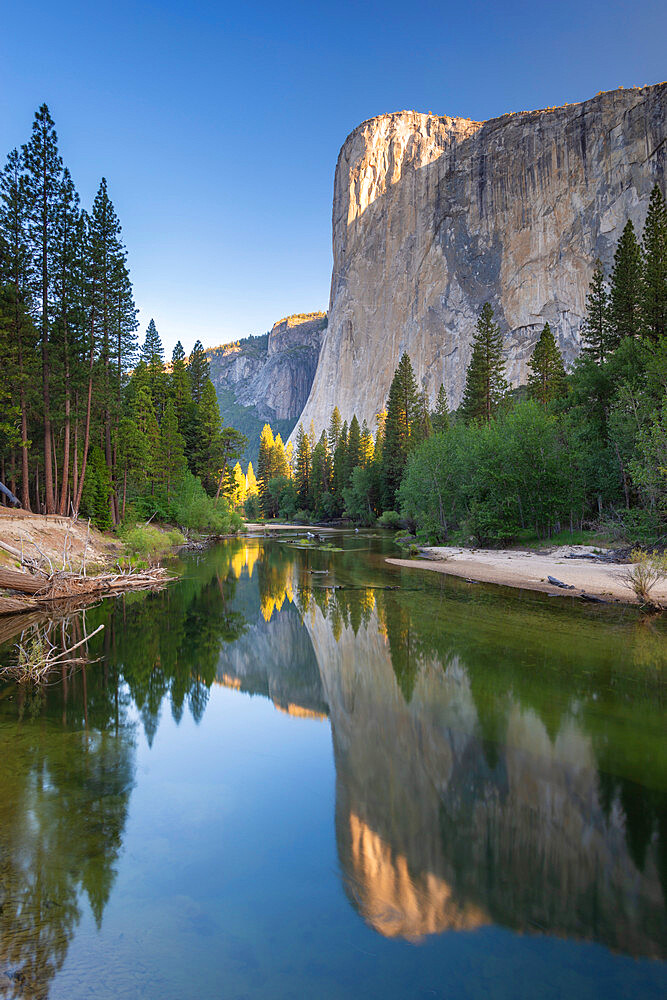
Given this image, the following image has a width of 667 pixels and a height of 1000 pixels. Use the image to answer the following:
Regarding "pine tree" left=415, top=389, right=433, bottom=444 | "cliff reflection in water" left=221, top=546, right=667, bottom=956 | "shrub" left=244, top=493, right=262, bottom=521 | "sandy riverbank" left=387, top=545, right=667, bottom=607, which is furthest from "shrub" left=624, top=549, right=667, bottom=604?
"shrub" left=244, top=493, right=262, bottom=521

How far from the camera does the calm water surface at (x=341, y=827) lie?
11.1 feet

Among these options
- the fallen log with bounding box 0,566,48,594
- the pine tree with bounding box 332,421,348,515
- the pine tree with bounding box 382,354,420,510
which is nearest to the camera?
the fallen log with bounding box 0,566,48,594

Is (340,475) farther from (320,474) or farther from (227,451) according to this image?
(227,451)

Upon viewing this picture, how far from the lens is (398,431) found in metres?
57.1

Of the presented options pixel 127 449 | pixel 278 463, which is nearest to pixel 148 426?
pixel 127 449

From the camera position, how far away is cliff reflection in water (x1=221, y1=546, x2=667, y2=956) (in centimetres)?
392

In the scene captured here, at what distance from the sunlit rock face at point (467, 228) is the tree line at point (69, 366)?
56609 mm

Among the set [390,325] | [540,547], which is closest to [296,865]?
[540,547]

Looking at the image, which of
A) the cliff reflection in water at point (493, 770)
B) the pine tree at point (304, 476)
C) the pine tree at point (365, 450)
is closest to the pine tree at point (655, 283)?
the cliff reflection in water at point (493, 770)

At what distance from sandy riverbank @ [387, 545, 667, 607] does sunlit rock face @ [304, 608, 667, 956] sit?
31.6ft

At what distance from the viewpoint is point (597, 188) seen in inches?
2739

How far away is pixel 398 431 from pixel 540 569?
38.8m

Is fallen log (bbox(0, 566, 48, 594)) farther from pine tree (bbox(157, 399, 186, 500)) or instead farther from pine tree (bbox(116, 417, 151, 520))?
pine tree (bbox(157, 399, 186, 500))

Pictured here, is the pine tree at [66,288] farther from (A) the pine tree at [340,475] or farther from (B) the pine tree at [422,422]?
(A) the pine tree at [340,475]
